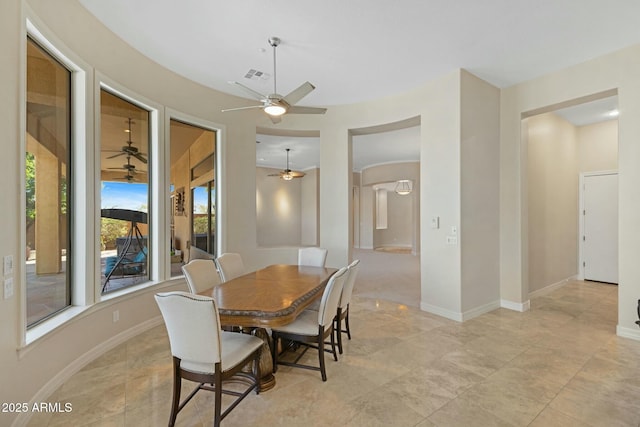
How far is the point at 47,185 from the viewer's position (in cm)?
249

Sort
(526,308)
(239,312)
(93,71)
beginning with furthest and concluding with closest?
(526,308)
(93,71)
(239,312)

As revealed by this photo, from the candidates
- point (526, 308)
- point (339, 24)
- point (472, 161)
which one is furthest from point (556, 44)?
point (526, 308)

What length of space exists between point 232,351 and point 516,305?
4020 millimetres

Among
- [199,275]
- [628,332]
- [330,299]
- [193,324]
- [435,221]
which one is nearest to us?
[193,324]

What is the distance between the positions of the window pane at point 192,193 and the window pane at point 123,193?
0.45 m

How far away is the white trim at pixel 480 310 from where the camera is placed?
3898 millimetres

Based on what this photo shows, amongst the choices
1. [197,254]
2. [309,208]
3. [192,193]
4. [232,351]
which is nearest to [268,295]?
[232,351]

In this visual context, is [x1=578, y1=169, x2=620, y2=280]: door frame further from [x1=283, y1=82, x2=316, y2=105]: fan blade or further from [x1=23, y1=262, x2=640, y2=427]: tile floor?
[x1=283, y1=82, x2=316, y2=105]: fan blade

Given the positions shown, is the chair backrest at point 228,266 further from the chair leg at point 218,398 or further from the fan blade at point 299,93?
the fan blade at point 299,93

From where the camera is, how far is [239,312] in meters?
2.10

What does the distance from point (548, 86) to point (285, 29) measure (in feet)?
11.4

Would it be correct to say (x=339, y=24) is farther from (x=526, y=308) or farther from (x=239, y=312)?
(x=526, y=308)

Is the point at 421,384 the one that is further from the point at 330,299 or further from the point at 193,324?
the point at 193,324

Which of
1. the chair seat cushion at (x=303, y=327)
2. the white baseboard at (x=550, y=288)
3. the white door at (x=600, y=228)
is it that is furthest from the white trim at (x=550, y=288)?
Answer: the chair seat cushion at (x=303, y=327)
